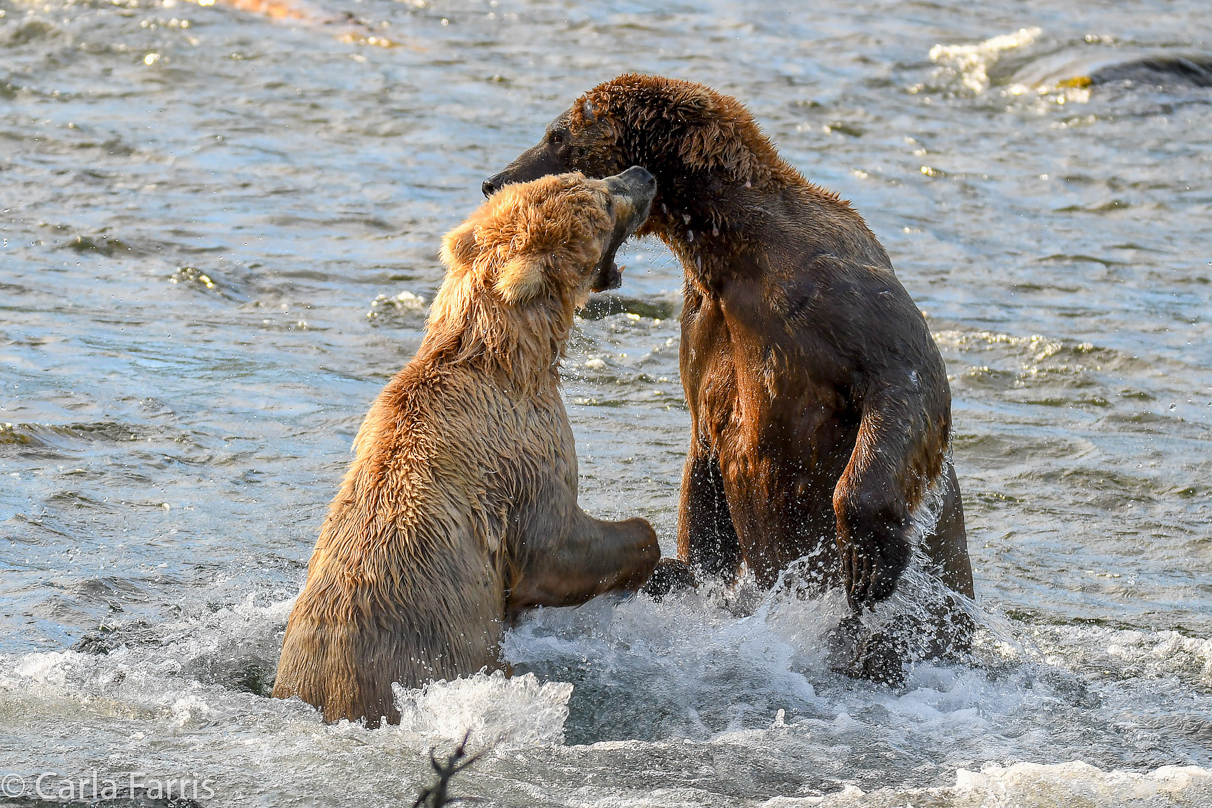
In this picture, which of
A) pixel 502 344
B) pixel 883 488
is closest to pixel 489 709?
pixel 502 344

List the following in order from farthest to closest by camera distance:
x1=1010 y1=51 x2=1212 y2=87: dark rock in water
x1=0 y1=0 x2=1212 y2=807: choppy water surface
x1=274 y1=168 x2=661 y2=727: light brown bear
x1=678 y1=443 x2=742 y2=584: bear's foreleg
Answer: x1=1010 y1=51 x2=1212 y2=87: dark rock in water → x1=678 y1=443 x2=742 y2=584: bear's foreleg → x1=0 y1=0 x2=1212 y2=807: choppy water surface → x1=274 y1=168 x2=661 y2=727: light brown bear

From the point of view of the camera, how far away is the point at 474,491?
4.88 meters

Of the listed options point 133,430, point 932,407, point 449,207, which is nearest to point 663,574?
point 932,407

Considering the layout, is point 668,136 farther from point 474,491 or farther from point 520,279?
point 474,491

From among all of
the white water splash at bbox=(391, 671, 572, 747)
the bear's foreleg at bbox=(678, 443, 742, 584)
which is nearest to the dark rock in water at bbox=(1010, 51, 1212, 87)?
the bear's foreleg at bbox=(678, 443, 742, 584)

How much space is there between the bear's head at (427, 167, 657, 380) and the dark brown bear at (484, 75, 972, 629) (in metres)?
0.25

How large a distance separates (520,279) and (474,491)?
28.0 inches

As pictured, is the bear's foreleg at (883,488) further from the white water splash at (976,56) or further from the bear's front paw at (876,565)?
the white water splash at (976,56)

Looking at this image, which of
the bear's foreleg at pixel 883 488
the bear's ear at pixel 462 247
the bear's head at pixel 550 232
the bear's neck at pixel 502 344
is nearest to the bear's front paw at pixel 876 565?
the bear's foreleg at pixel 883 488

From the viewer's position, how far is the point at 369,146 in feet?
44.8

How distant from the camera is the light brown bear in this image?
15.1 ft

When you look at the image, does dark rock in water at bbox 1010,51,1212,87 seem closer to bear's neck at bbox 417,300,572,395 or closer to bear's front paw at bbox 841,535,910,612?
bear's front paw at bbox 841,535,910,612

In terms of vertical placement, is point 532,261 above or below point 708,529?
above

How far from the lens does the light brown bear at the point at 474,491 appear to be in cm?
459
